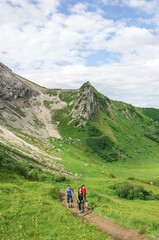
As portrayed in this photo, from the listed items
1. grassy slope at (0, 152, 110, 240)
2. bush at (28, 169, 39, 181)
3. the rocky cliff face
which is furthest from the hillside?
grassy slope at (0, 152, 110, 240)

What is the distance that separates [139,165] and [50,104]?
10478cm

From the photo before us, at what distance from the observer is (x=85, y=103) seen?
138500 mm

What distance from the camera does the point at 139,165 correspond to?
9612 cm

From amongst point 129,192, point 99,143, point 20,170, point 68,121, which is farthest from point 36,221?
point 68,121

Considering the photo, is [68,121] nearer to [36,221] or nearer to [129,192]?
[129,192]

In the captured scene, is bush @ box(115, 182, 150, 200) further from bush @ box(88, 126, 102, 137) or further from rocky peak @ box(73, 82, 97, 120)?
rocky peak @ box(73, 82, 97, 120)

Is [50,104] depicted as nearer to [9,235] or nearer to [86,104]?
[86,104]

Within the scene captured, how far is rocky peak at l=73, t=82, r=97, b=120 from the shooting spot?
13425 cm

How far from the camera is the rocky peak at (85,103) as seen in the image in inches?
5285

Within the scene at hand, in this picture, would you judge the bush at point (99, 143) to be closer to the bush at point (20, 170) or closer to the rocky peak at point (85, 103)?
the rocky peak at point (85, 103)

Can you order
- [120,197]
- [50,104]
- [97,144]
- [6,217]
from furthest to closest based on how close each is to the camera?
[50,104], [97,144], [120,197], [6,217]

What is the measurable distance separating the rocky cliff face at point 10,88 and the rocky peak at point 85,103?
2072 inches

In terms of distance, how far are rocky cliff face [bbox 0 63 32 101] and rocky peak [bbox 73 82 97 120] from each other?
52.6 m

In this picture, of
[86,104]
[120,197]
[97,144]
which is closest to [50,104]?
[86,104]
